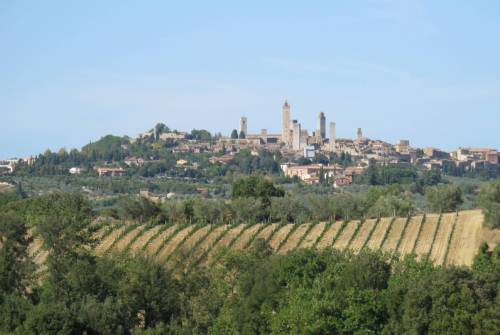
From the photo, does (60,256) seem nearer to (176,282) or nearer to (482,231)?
(176,282)

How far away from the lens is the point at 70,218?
54312 millimetres

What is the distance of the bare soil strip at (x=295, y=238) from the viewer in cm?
5638

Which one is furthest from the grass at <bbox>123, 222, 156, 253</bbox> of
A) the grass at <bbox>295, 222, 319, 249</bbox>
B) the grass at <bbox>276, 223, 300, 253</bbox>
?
the grass at <bbox>295, 222, 319, 249</bbox>

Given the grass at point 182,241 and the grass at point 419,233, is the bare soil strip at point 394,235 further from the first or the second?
the grass at point 182,241

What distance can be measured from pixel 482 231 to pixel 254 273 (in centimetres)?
2000

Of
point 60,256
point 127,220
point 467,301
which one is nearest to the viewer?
point 467,301

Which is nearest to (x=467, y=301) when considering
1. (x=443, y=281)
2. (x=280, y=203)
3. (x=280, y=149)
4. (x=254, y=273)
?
(x=443, y=281)

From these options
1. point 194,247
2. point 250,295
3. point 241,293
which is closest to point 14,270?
point 241,293

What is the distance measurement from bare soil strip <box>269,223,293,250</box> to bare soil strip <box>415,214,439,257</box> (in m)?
6.86

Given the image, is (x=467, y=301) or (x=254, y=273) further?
(x=254, y=273)

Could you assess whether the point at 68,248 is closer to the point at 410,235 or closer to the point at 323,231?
the point at 323,231

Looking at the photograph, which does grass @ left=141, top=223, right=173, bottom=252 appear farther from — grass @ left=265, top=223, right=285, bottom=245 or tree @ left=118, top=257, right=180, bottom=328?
tree @ left=118, top=257, right=180, bottom=328

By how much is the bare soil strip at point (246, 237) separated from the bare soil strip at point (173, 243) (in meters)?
2.88

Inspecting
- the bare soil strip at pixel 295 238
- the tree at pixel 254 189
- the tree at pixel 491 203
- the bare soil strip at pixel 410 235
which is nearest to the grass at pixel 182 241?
the bare soil strip at pixel 295 238
